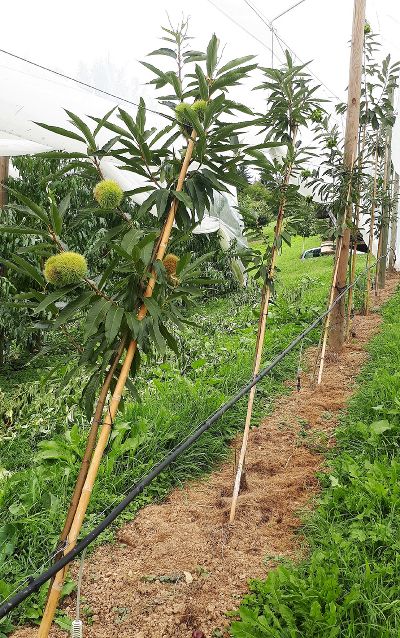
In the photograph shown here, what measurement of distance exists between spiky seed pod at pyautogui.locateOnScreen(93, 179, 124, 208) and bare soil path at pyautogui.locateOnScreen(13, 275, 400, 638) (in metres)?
1.60

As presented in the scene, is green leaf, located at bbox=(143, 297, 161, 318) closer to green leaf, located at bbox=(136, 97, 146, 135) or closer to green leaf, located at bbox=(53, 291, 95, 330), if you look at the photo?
green leaf, located at bbox=(53, 291, 95, 330)

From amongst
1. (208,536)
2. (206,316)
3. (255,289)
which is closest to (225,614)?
(208,536)

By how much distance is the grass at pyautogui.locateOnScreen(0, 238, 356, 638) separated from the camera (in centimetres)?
237

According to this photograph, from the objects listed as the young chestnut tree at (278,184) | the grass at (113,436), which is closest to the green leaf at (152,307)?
the grass at (113,436)

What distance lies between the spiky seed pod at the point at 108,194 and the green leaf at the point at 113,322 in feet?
0.79

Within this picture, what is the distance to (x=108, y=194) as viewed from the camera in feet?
3.89

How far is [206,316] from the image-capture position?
24.5 ft

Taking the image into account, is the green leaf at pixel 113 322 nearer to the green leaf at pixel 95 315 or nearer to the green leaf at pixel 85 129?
the green leaf at pixel 95 315

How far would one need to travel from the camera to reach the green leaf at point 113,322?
114cm

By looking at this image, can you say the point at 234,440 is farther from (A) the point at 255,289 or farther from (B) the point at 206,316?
(A) the point at 255,289

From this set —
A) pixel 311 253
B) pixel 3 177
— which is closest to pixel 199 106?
pixel 3 177

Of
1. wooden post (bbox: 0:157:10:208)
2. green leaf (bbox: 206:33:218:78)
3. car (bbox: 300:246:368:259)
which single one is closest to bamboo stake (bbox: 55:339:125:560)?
green leaf (bbox: 206:33:218:78)

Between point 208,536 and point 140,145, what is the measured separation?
1.91 meters

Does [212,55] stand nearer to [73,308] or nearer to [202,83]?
[202,83]
